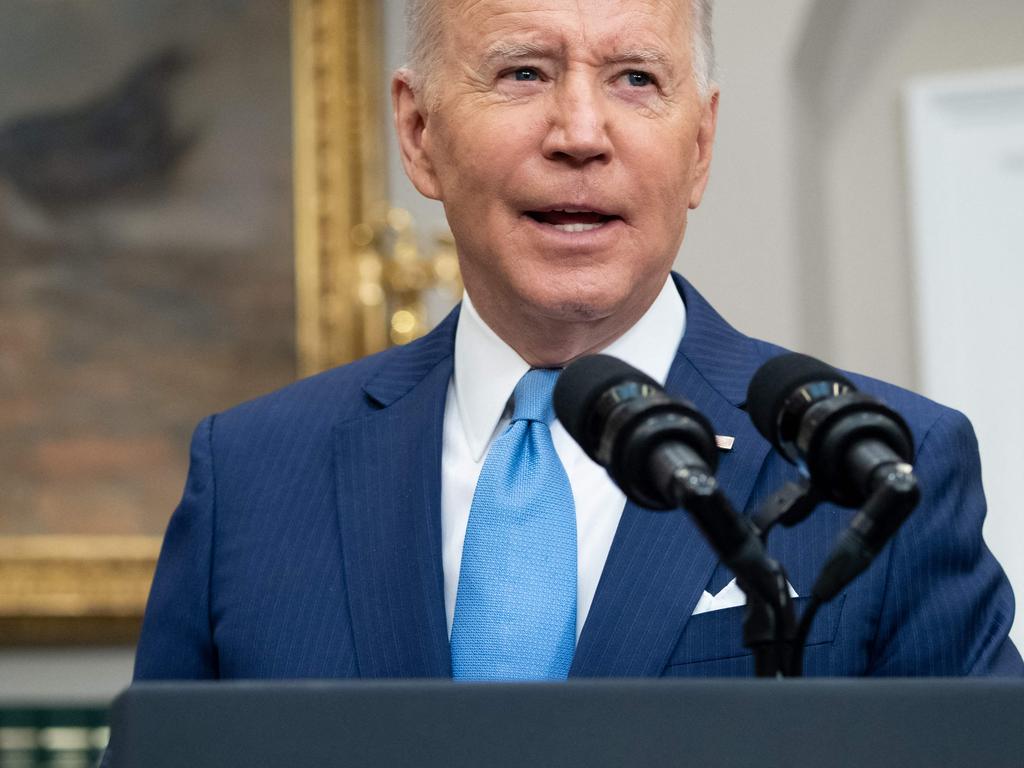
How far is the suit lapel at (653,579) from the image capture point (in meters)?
1.59

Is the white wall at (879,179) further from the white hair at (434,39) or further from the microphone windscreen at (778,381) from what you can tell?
the microphone windscreen at (778,381)

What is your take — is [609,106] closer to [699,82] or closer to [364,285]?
[699,82]

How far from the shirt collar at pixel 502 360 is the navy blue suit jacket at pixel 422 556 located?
0.03 metres

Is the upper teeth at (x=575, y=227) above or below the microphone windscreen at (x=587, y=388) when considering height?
above

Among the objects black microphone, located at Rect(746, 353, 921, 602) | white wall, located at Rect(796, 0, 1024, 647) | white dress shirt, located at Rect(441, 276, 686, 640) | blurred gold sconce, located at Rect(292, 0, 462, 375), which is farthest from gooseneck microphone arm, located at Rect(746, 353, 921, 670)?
white wall, located at Rect(796, 0, 1024, 647)

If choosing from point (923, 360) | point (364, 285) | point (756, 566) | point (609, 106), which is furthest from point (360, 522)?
point (923, 360)

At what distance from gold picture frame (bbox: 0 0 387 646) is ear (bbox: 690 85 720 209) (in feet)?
7.99

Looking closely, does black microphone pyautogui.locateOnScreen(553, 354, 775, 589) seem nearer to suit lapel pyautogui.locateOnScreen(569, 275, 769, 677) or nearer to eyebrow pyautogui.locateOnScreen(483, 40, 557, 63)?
suit lapel pyautogui.locateOnScreen(569, 275, 769, 677)

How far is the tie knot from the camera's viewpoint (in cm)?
182

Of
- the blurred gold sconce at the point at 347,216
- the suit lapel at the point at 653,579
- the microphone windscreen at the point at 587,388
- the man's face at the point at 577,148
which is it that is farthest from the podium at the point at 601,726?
the blurred gold sconce at the point at 347,216

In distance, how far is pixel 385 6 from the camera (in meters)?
4.55

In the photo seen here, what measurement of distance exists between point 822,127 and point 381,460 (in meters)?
3.11

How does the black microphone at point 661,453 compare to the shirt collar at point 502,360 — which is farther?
the shirt collar at point 502,360

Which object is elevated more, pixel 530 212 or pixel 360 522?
pixel 530 212
